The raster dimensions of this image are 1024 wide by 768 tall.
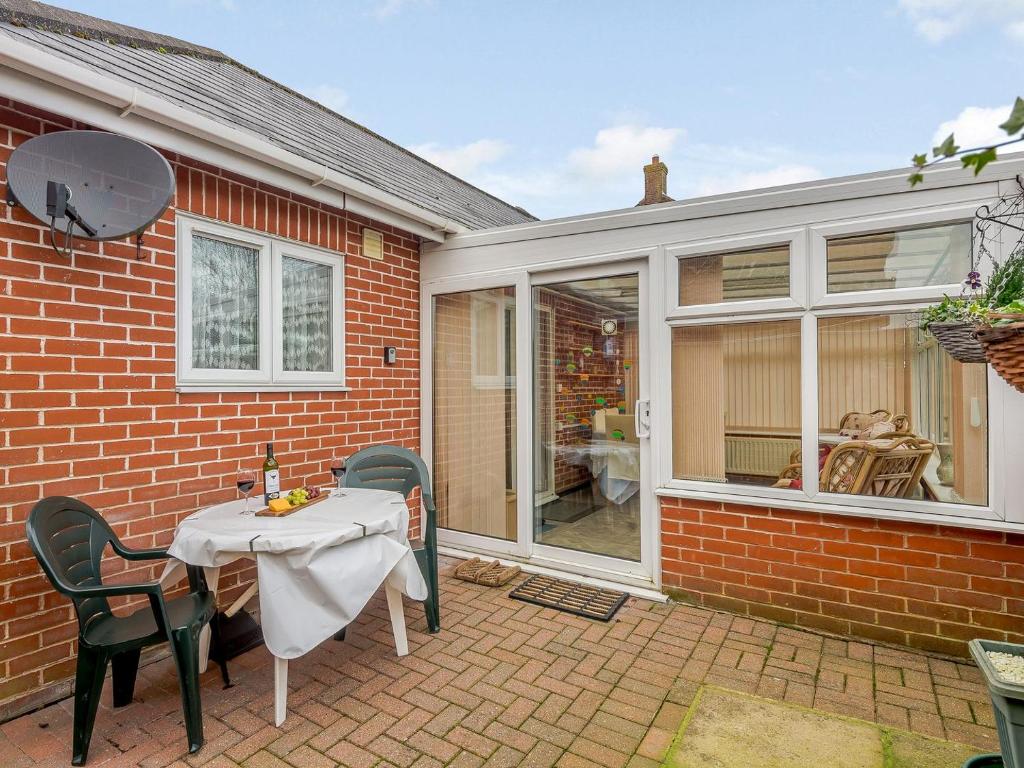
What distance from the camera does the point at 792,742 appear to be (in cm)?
230

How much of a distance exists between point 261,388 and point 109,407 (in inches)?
33.9

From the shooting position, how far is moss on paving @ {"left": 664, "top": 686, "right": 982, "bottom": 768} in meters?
2.17

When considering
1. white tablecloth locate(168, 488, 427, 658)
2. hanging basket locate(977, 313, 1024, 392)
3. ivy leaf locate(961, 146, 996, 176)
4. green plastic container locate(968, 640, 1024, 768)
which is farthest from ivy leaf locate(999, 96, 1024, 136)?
white tablecloth locate(168, 488, 427, 658)

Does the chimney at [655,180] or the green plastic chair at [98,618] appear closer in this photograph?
the green plastic chair at [98,618]

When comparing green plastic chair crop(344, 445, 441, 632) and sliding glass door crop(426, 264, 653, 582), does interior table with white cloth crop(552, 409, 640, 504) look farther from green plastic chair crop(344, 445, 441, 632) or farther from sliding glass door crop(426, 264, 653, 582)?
green plastic chair crop(344, 445, 441, 632)

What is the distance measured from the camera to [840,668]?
290 centimetres

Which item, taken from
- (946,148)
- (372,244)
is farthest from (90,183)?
(946,148)

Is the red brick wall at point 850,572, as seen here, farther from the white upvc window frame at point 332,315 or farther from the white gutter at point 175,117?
the white gutter at point 175,117

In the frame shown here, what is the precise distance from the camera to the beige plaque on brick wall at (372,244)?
4.33 meters

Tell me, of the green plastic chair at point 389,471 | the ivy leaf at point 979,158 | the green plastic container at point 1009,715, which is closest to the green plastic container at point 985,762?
the green plastic container at point 1009,715

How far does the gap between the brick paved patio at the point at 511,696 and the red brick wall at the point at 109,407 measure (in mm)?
662

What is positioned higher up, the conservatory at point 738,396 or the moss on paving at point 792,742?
the conservatory at point 738,396

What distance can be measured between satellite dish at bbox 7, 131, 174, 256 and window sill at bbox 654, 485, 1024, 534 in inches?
135

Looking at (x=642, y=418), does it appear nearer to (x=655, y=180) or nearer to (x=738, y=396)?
(x=738, y=396)
